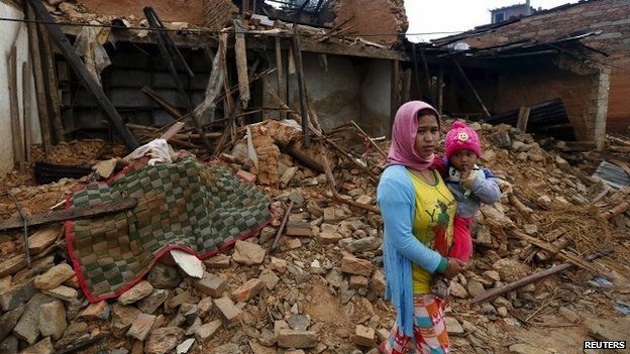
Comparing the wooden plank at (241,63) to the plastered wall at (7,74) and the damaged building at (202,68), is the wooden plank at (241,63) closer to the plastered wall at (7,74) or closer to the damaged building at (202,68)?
the damaged building at (202,68)

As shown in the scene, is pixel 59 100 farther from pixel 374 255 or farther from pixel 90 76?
pixel 374 255

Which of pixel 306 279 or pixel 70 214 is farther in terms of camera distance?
pixel 306 279

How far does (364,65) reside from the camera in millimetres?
9789

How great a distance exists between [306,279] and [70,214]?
243cm

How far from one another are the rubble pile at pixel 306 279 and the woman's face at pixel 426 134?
6.63 feet

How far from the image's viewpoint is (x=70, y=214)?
3650mm

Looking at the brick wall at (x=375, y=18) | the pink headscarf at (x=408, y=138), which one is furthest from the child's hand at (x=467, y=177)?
the brick wall at (x=375, y=18)

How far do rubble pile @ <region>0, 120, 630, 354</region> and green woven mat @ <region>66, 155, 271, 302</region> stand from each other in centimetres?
13

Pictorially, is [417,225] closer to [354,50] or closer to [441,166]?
[441,166]

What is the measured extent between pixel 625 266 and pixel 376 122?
5.89m

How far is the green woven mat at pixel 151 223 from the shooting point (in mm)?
3441

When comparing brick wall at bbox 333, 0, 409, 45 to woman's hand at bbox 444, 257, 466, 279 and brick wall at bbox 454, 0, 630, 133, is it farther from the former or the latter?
woman's hand at bbox 444, 257, 466, 279

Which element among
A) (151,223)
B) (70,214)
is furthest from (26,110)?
(151,223)

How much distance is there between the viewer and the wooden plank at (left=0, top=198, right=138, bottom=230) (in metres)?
3.56
